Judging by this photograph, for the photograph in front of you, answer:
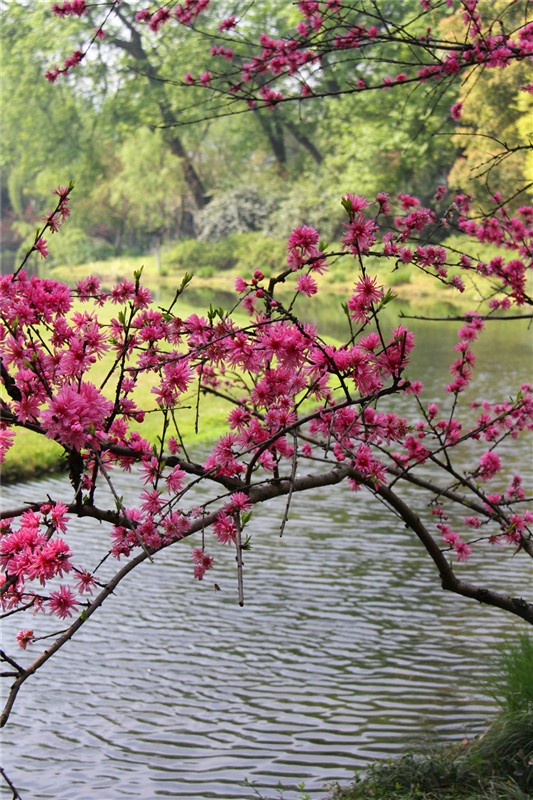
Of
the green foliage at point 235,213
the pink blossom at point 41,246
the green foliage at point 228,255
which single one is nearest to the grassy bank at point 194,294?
the green foliage at point 228,255

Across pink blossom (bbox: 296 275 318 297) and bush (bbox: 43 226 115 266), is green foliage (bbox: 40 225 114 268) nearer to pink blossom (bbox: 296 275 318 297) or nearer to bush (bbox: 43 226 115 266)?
bush (bbox: 43 226 115 266)

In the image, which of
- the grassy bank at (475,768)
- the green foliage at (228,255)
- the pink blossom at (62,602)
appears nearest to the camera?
the pink blossom at (62,602)

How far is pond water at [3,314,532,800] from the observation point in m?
4.28

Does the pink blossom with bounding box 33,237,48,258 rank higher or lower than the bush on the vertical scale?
lower

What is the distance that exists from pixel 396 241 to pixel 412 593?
134 inches

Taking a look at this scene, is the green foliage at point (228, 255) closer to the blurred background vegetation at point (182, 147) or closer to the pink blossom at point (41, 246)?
the blurred background vegetation at point (182, 147)

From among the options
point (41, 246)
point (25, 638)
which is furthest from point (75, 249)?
point (25, 638)

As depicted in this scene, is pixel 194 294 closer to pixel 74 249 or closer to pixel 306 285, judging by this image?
pixel 74 249

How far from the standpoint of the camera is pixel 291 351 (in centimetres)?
266

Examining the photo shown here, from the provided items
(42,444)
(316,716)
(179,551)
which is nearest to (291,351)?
(316,716)

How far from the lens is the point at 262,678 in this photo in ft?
16.9

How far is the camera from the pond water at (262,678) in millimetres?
4277

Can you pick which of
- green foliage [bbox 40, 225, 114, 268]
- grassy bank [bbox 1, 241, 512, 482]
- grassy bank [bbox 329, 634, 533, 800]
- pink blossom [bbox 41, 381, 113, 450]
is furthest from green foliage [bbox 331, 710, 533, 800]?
green foliage [bbox 40, 225, 114, 268]

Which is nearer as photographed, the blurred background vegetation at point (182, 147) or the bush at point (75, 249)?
the blurred background vegetation at point (182, 147)
